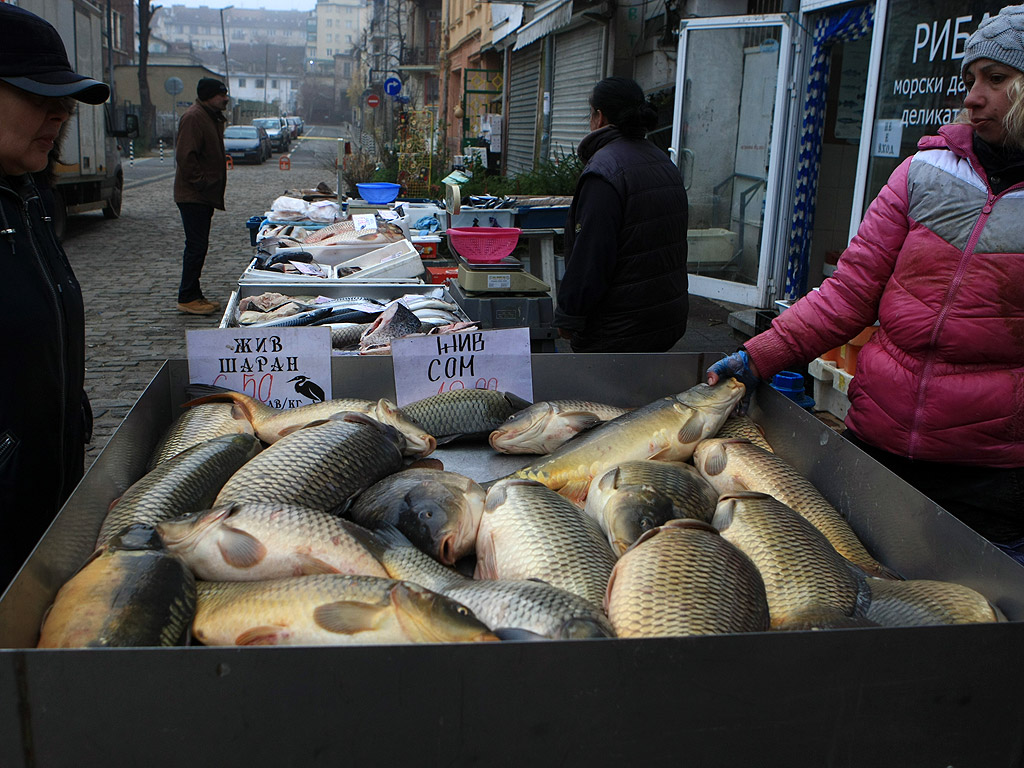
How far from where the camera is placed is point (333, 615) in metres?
1.39

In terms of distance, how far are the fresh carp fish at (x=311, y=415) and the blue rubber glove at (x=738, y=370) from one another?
0.94 metres

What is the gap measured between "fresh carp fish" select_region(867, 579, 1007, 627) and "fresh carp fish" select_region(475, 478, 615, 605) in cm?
55

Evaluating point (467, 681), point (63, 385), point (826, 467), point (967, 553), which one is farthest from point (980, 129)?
point (63, 385)

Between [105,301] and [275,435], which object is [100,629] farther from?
[105,301]

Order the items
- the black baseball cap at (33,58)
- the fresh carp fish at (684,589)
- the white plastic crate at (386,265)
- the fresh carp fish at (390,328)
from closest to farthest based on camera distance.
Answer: the fresh carp fish at (684,589)
the black baseball cap at (33,58)
the fresh carp fish at (390,328)
the white plastic crate at (386,265)

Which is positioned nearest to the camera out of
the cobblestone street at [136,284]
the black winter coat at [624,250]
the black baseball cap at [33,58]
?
the black baseball cap at [33,58]

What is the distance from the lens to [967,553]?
176 centimetres

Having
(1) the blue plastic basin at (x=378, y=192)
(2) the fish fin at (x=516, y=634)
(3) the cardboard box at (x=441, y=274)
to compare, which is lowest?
(2) the fish fin at (x=516, y=634)

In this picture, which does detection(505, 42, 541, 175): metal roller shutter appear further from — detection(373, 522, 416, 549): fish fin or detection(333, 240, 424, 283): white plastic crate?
detection(373, 522, 416, 549): fish fin

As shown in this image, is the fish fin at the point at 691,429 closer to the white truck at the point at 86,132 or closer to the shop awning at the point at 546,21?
the shop awning at the point at 546,21

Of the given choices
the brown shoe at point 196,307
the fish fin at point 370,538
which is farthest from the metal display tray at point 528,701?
the brown shoe at point 196,307

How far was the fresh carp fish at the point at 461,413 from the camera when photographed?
261 centimetres

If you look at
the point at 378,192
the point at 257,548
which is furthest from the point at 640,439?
the point at 378,192

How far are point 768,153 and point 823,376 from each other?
3472 mm
